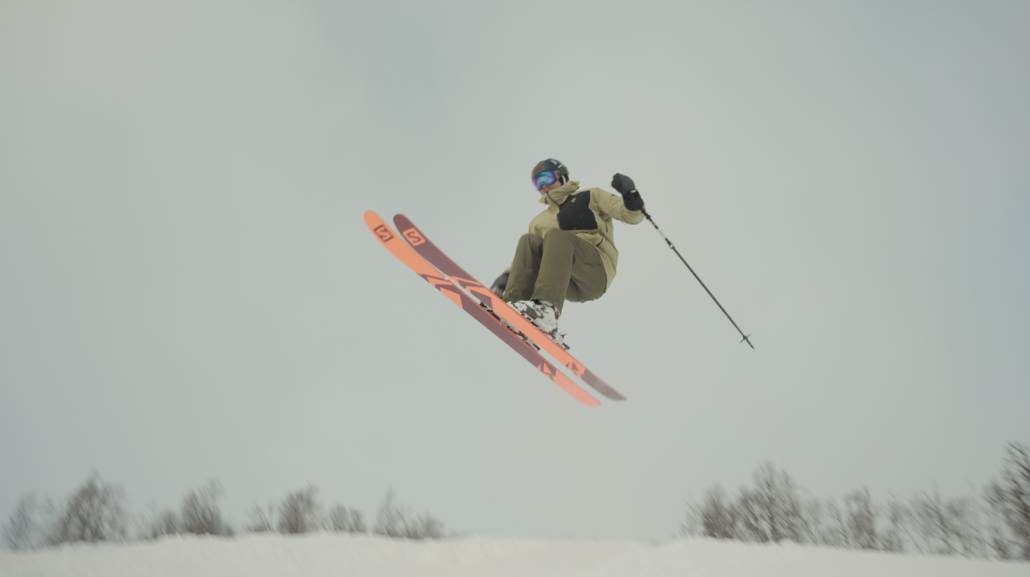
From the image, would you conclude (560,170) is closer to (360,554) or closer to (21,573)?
(360,554)

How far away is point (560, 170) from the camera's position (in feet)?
15.5

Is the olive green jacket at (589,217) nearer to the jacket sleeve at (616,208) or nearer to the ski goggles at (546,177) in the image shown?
the jacket sleeve at (616,208)

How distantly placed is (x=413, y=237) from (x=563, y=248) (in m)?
1.25

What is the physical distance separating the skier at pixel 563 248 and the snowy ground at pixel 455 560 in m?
1.57

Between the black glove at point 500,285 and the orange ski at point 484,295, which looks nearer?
the orange ski at point 484,295

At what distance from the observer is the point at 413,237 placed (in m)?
4.35

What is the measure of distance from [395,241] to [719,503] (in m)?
17.7

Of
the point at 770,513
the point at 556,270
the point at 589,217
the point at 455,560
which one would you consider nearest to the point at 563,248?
the point at 556,270

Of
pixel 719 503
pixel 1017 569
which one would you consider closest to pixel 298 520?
pixel 719 503

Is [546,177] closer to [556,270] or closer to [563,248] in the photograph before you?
[563,248]

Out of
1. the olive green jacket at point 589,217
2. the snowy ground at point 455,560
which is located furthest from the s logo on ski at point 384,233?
the snowy ground at point 455,560

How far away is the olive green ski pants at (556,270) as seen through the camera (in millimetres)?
3998

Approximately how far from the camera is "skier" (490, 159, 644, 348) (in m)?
4.00

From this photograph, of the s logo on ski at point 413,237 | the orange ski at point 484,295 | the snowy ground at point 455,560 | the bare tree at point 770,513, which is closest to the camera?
the snowy ground at point 455,560
